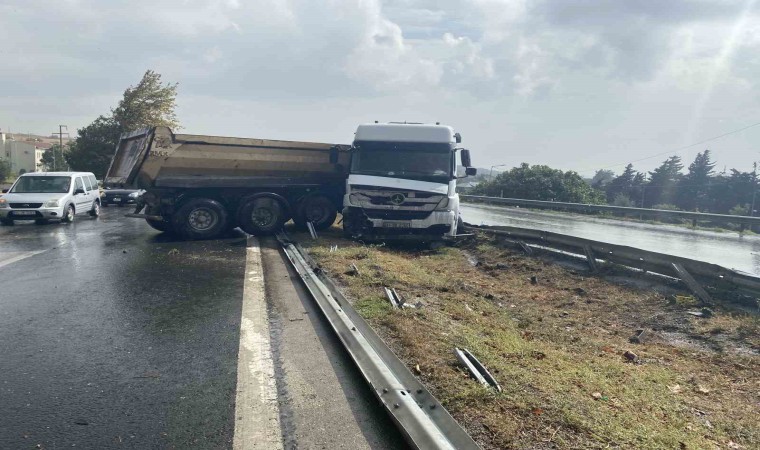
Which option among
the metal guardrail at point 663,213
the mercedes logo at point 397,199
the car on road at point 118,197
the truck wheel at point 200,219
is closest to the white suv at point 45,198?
the truck wheel at point 200,219

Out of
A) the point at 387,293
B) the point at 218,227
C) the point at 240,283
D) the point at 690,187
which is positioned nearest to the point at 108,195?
the point at 218,227

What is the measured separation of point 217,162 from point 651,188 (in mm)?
42097

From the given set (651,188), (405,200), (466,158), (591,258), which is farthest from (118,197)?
(651,188)

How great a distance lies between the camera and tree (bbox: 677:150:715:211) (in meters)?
40.8

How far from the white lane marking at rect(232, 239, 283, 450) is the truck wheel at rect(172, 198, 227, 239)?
24.3ft

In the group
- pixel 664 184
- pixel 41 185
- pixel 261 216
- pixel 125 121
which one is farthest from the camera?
pixel 664 184

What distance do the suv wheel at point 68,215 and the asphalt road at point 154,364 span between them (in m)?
9.80

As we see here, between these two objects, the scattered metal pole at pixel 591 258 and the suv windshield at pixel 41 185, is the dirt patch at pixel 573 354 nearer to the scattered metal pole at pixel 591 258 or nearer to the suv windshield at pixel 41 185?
the scattered metal pole at pixel 591 258

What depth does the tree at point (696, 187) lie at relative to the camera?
40.8 meters

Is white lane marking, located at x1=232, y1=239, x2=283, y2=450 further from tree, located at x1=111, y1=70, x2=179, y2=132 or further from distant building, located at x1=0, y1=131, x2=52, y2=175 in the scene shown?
distant building, located at x1=0, y1=131, x2=52, y2=175

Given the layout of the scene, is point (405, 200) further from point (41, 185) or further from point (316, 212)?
point (41, 185)

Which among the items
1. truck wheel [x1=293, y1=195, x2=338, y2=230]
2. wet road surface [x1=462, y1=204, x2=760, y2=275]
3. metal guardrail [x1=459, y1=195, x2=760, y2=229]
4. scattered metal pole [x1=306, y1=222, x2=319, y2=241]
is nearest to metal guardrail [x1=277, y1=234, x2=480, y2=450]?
wet road surface [x1=462, y1=204, x2=760, y2=275]

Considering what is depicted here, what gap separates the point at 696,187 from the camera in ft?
144

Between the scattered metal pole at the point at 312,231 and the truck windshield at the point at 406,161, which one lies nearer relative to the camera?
the truck windshield at the point at 406,161
